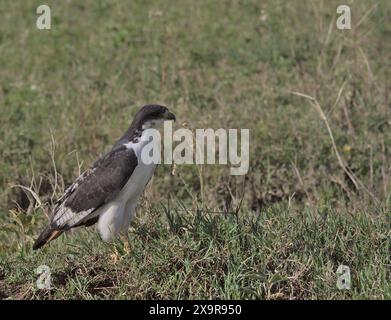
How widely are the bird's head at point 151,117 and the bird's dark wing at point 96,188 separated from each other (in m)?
0.21

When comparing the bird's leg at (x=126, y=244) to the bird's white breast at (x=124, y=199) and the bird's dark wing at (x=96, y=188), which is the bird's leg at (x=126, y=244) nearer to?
the bird's white breast at (x=124, y=199)

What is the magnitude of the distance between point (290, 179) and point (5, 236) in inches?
95.1

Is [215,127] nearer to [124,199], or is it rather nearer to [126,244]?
[124,199]

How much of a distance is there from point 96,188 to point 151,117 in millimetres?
577

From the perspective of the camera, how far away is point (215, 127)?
835 centimetres

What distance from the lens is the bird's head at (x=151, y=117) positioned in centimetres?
613

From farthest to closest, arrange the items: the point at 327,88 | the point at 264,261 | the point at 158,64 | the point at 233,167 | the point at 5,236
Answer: the point at 158,64, the point at 327,88, the point at 233,167, the point at 5,236, the point at 264,261

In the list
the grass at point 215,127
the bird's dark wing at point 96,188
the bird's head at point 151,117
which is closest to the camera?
the grass at point 215,127

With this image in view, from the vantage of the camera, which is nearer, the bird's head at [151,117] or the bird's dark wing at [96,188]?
the bird's dark wing at [96,188]

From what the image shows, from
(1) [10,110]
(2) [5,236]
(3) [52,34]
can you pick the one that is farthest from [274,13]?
(2) [5,236]

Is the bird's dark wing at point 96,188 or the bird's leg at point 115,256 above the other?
the bird's dark wing at point 96,188

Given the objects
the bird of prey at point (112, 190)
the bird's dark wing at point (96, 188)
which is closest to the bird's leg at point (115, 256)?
the bird of prey at point (112, 190)
